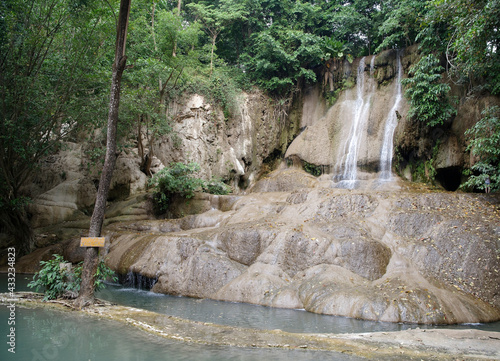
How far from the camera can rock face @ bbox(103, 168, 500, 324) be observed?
780cm

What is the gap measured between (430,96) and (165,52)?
1490 centimetres

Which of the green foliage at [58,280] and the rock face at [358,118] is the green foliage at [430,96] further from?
the green foliage at [58,280]

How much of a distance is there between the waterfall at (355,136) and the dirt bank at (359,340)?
11.8 metres

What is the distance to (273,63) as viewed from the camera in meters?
22.8

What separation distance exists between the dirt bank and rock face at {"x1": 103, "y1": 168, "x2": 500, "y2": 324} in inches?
73.9

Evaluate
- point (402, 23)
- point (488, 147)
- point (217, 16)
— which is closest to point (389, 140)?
point (488, 147)

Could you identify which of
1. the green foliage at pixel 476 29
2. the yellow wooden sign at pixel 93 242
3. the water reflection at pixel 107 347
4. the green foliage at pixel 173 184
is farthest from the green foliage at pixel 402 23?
the water reflection at pixel 107 347

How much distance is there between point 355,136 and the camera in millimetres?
19547

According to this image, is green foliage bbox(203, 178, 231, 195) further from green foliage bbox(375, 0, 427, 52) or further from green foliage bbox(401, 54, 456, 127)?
green foliage bbox(375, 0, 427, 52)

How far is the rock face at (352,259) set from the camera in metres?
7.80

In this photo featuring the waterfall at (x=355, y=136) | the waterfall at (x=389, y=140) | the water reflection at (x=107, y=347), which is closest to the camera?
the water reflection at (x=107, y=347)

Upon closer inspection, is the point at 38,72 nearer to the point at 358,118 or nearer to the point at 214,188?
the point at 214,188

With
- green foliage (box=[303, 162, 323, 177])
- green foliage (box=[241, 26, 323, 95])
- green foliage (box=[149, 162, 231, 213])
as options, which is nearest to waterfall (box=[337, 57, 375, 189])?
green foliage (box=[303, 162, 323, 177])

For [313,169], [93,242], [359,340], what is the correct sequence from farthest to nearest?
[313,169] → [93,242] → [359,340]
